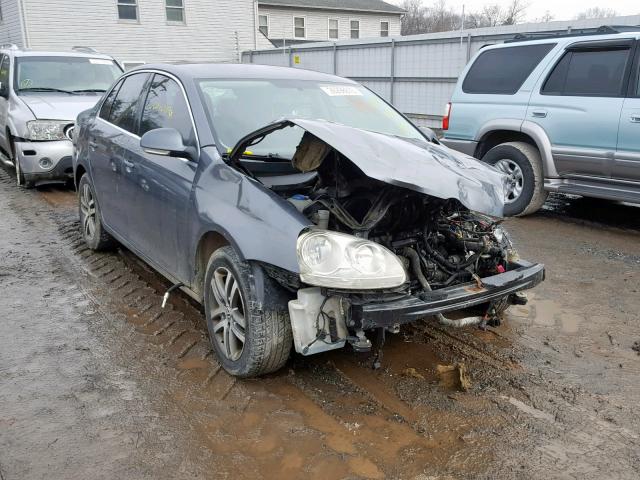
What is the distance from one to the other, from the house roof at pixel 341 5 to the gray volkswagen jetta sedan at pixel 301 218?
98.2ft

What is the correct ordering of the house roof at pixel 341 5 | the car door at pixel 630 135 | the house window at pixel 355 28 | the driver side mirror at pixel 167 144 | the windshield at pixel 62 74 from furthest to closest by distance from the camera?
1. the house window at pixel 355 28
2. the house roof at pixel 341 5
3. the windshield at pixel 62 74
4. the car door at pixel 630 135
5. the driver side mirror at pixel 167 144

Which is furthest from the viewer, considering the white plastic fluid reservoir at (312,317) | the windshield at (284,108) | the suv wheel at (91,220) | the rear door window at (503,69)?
the rear door window at (503,69)

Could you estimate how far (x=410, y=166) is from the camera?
3.08 m

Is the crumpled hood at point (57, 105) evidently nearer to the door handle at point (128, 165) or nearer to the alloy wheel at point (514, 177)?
the door handle at point (128, 165)

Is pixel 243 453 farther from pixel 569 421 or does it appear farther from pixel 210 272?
pixel 569 421

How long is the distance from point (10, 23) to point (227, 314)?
22019 millimetres

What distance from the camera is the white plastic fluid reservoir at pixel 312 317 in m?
2.98

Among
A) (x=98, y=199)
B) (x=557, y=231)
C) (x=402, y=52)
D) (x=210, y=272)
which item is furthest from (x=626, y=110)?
(x=402, y=52)

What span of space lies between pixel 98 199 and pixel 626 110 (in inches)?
215

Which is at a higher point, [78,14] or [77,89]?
[78,14]

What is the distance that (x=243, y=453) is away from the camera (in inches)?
108

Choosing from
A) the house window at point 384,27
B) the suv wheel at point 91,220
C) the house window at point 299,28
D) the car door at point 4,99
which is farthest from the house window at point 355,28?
the suv wheel at point 91,220

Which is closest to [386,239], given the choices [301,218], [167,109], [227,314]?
[301,218]

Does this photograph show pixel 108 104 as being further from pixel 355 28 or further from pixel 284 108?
pixel 355 28
